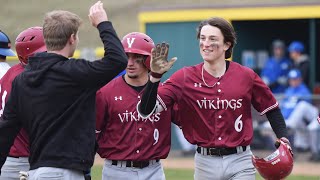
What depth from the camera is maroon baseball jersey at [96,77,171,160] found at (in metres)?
6.17

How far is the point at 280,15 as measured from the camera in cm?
1521

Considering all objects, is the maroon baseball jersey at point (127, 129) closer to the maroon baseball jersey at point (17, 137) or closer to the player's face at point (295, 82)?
the maroon baseball jersey at point (17, 137)

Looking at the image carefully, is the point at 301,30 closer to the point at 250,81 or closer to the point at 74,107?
the point at 250,81

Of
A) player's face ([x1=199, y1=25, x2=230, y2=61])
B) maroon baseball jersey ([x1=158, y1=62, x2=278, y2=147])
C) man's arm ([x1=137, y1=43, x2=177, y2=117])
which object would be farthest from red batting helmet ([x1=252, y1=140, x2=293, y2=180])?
man's arm ([x1=137, y1=43, x2=177, y2=117])

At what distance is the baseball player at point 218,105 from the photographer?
6.27m

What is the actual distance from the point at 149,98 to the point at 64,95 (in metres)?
0.95

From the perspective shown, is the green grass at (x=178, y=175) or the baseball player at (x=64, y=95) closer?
the baseball player at (x=64, y=95)

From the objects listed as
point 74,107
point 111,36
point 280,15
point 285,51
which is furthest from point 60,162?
point 285,51

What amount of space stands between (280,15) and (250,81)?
8997 mm

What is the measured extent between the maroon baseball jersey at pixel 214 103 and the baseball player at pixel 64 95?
1342mm

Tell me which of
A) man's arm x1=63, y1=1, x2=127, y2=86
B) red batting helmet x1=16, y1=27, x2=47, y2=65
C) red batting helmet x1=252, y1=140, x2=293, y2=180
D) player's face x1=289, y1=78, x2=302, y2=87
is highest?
man's arm x1=63, y1=1, x2=127, y2=86

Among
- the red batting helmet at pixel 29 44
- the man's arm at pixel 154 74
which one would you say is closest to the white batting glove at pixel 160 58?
the man's arm at pixel 154 74

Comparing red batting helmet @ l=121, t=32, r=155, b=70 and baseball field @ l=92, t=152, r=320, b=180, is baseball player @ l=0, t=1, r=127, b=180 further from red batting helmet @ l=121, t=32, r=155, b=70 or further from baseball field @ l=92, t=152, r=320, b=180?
baseball field @ l=92, t=152, r=320, b=180

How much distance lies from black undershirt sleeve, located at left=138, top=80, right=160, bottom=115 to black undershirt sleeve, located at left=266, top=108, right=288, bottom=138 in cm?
120
